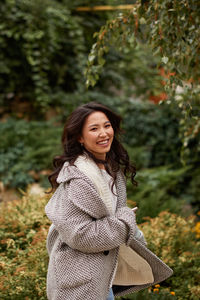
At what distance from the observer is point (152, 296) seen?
2.26m

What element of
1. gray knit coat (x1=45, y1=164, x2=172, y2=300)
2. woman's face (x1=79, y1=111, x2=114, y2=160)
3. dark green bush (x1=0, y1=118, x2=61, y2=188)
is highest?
woman's face (x1=79, y1=111, x2=114, y2=160)

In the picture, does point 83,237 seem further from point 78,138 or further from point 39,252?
point 39,252

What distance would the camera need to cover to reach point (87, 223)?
156 cm

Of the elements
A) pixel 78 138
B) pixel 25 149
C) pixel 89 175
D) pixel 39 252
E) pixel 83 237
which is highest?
pixel 78 138

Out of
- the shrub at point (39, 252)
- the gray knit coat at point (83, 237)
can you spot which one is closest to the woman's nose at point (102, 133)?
the gray knit coat at point (83, 237)

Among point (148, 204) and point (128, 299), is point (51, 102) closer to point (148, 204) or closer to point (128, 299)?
point (148, 204)

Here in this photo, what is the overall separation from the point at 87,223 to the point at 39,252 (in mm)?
1087

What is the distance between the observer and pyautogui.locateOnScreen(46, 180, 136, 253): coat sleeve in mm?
1542

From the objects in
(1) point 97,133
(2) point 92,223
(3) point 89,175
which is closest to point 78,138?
(1) point 97,133

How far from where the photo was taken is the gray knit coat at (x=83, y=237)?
1552 millimetres

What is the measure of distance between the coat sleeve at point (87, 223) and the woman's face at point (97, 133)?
234 millimetres

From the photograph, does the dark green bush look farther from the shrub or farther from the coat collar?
the coat collar

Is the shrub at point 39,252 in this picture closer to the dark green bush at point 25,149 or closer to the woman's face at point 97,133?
the woman's face at point 97,133

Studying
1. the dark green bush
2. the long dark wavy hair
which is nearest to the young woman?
the long dark wavy hair
